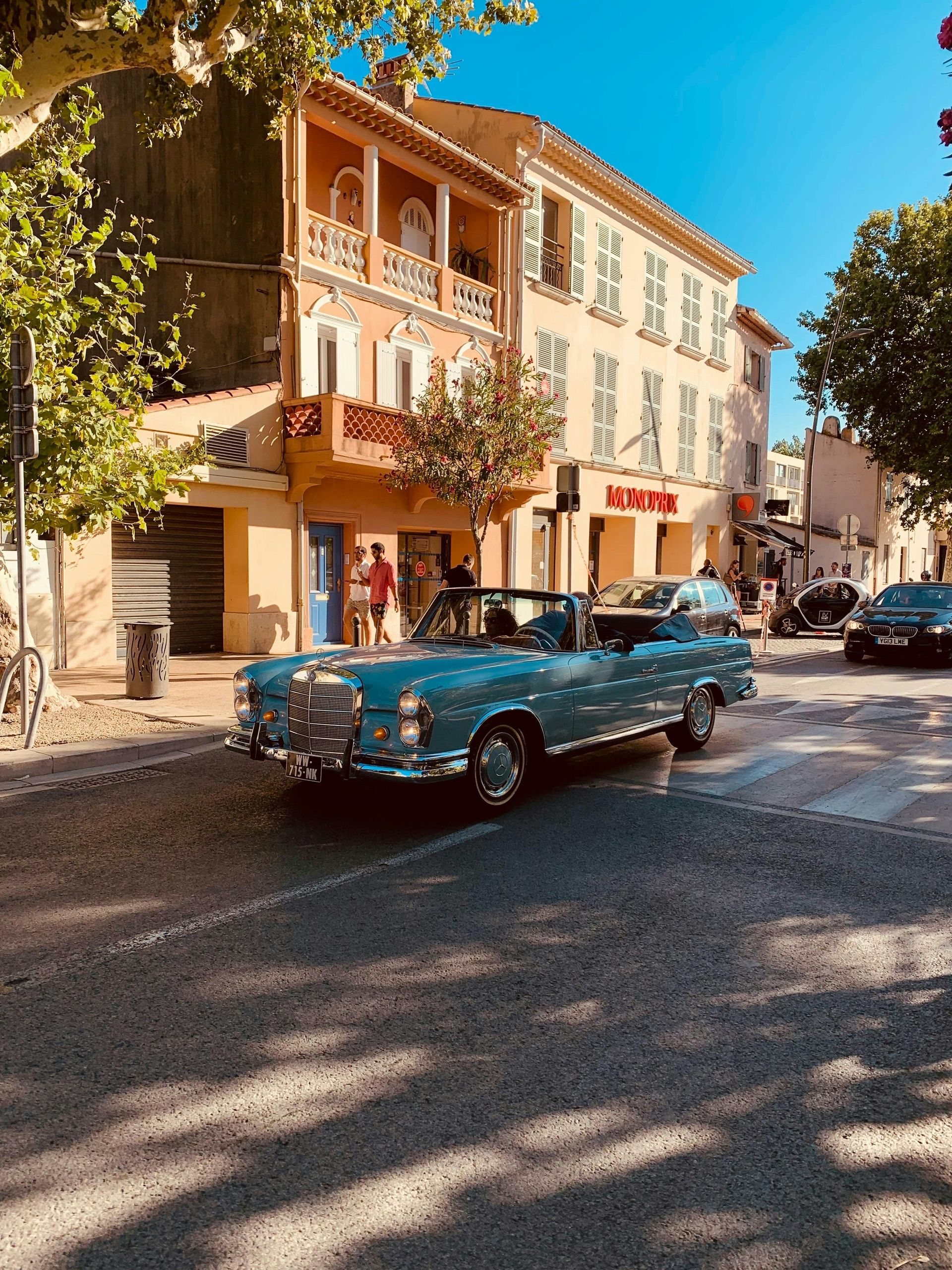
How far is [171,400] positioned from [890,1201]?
14.7 meters

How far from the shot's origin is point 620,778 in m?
7.56

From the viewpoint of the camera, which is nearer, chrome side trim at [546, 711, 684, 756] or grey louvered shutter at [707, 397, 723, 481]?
chrome side trim at [546, 711, 684, 756]

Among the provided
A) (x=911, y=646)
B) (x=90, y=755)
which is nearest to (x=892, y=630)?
(x=911, y=646)

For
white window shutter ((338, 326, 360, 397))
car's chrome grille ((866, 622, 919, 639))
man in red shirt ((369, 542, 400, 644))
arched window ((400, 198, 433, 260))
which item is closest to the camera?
man in red shirt ((369, 542, 400, 644))

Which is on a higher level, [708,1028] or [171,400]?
[171,400]

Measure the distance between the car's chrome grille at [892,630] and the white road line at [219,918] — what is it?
1336 centimetres

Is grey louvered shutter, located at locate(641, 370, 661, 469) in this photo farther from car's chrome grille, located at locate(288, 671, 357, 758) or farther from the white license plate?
the white license plate

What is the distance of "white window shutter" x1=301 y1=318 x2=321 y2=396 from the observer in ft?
54.9

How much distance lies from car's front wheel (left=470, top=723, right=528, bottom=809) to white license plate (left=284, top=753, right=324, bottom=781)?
950 millimetres

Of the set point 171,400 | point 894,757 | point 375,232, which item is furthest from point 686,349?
point 894,757

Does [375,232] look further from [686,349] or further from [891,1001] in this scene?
[891,1001]

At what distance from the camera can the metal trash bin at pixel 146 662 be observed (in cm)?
1098

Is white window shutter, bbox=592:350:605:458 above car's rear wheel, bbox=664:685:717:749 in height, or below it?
above

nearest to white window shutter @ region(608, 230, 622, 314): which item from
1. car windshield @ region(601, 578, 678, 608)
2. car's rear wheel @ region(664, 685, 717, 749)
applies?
car windshield @ region(601, 578, 678, 608)
